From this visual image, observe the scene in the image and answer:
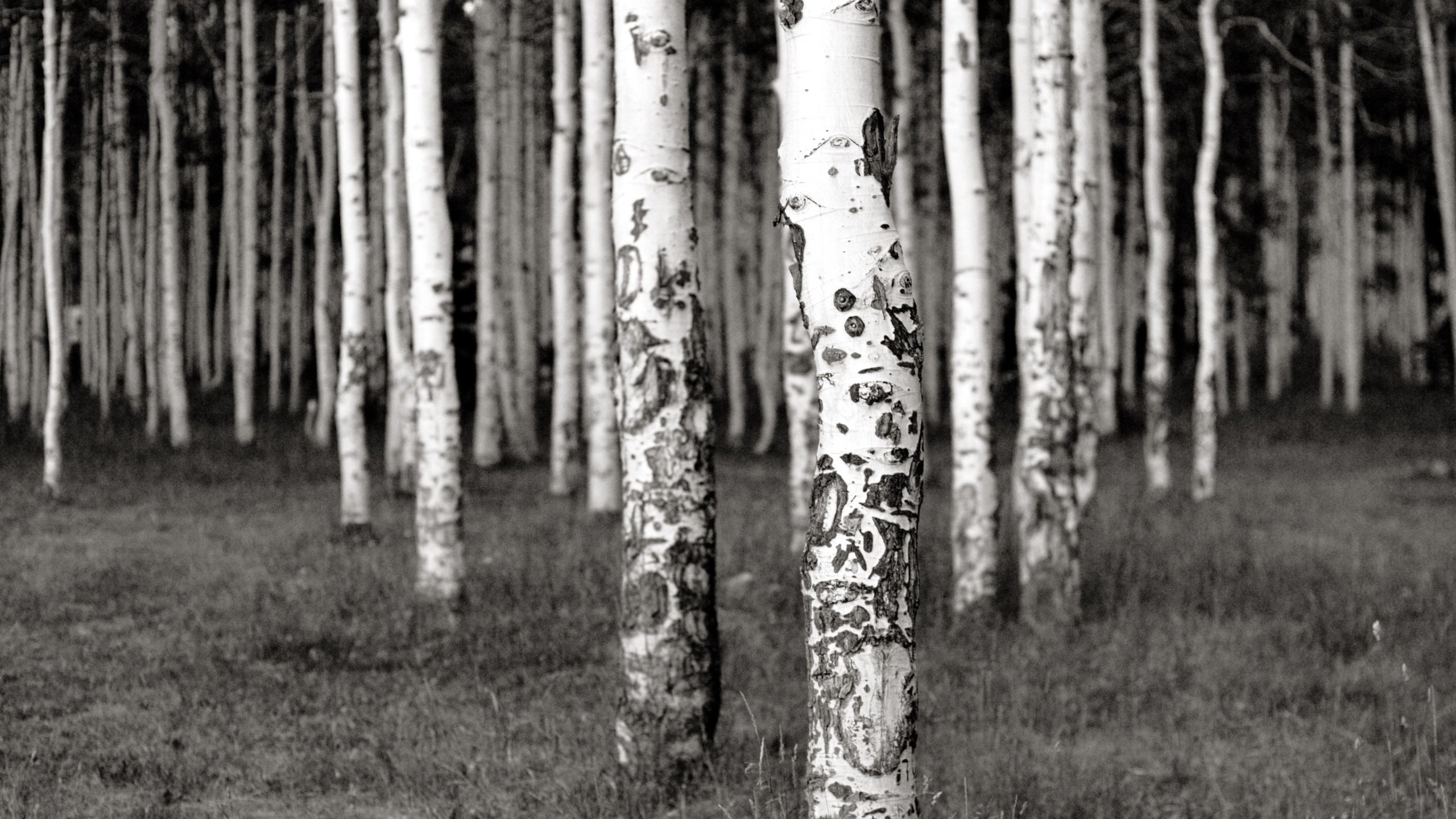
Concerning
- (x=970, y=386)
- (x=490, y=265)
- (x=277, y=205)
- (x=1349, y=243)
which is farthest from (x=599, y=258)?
(x=1349, y=243)

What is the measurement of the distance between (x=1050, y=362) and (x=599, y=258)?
6.11m

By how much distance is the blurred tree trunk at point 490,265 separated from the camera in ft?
55.2

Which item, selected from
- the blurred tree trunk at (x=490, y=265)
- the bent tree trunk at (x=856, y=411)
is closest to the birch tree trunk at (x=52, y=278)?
the blurred tree trunk at (x=490, y=265)

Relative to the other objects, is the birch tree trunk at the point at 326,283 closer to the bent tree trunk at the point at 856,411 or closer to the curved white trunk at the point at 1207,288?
the curved white trunk at the point at 1207,288

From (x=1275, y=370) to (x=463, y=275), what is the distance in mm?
18172

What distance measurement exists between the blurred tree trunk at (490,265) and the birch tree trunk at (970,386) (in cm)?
887

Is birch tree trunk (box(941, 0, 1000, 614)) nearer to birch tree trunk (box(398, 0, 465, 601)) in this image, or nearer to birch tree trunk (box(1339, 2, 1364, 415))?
birch tree trunk (box(398, 0, 465, 601))

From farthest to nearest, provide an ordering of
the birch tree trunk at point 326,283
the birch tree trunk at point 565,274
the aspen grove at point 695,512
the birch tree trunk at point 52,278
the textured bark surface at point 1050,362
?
1. the birch tree trunk at point 326,283
2. the birch tree trunk at point 565,274
3. the birch tree trunk at point 52,278
4. the textured bark surface at point 1050,362
5. the aspen grove at point 695,512

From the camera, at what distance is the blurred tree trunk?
1683 centimetres

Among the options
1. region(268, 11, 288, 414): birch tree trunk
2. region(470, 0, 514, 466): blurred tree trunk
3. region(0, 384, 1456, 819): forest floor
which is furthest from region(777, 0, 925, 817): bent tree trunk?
region(268, 11, 288, 414): birch tree trunk

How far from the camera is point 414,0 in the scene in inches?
353

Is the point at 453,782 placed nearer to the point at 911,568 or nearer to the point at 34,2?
the point at 911,568

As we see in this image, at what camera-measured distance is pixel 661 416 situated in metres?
5.50

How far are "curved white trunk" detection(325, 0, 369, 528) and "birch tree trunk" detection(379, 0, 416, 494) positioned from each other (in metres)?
1.30
